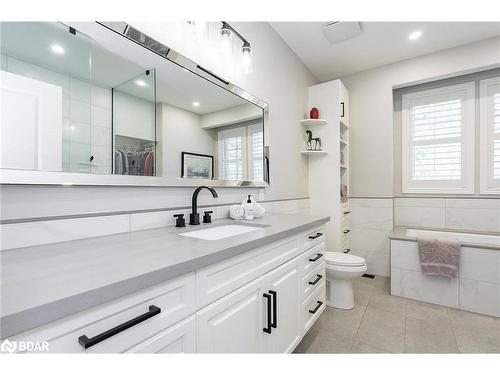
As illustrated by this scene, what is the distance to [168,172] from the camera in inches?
52.7

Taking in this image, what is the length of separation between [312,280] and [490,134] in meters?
2.81

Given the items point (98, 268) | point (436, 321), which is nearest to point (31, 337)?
point (98, 268)

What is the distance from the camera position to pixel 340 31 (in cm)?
232

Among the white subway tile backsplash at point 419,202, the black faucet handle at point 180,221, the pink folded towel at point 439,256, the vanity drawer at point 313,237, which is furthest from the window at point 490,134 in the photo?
the black faucet handle at point 180,221

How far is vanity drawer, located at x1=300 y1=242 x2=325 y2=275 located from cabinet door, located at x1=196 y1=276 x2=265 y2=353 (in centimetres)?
50

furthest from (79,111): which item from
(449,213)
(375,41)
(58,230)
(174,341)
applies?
(449,213)

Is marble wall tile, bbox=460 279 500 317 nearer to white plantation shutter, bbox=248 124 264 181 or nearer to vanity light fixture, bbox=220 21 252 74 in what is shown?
white plantation shutter, bbox=248 124 264 181

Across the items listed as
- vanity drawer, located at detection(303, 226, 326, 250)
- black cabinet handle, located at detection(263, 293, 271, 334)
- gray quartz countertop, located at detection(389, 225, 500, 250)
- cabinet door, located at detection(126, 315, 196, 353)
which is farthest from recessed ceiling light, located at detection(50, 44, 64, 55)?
gray quartz countertop, located at detection(389, 225, 500, 250)

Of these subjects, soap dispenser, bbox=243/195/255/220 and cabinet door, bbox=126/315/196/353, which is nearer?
cabinet door, bbox=126/315/196/353

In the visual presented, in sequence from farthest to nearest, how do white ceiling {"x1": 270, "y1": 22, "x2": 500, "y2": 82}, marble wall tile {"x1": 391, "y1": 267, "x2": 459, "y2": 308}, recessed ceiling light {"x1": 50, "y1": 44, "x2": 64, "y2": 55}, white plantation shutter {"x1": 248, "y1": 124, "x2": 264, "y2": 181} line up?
white ceiling {"x1": 270, "y1": 22, "x2": 500, "y2": 82} < marble wall tile {"x1": 391, "y1": 267, "x2": 459, "y2": 308} < white plantation shutter {"x1": 248, "y1": 124, "x2": 264, "y2": 181} < recessed ceiling light {"x1": 50, "y1": 44, "x2": 64, "y2": 55}

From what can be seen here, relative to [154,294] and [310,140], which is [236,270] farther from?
[310,140]

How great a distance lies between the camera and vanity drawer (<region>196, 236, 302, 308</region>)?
0.79 m

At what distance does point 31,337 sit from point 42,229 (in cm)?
57
